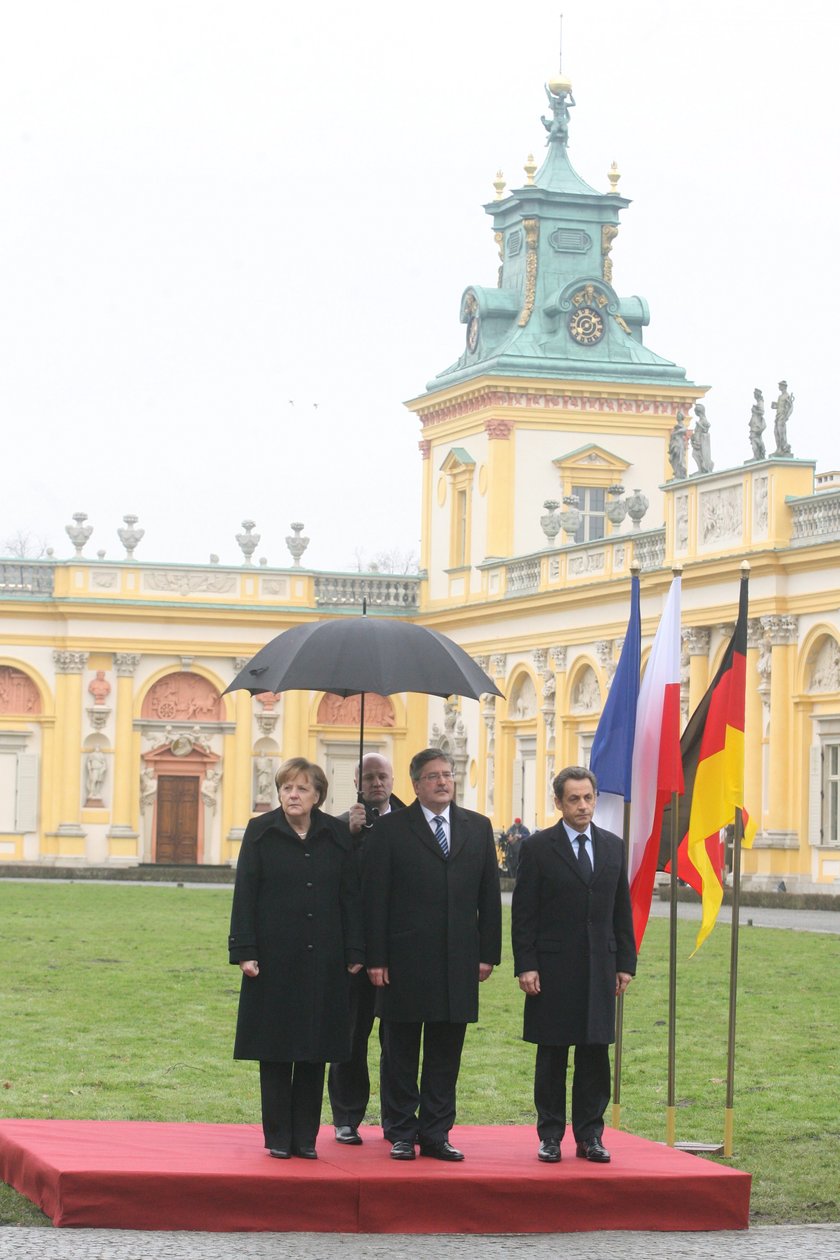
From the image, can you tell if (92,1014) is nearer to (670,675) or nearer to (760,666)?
(670,675)

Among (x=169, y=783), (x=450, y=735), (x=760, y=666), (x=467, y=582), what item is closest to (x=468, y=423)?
(x=467, y=582)

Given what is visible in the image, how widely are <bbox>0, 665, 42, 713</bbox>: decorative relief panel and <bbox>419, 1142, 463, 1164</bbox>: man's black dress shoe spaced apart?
4408 cm

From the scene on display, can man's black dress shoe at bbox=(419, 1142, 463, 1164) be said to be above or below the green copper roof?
below

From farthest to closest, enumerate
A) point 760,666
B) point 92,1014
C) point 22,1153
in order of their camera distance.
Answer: point 760,666 < point 92,1014 < point 22,1153

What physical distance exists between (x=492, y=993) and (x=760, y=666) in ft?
63.4

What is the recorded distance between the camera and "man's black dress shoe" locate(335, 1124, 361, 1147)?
1071 cm

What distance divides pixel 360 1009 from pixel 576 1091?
112 cm

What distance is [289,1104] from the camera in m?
10.3

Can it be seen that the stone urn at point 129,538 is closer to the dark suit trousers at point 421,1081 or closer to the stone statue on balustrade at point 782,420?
the stone statue on balustrade at point 782,420

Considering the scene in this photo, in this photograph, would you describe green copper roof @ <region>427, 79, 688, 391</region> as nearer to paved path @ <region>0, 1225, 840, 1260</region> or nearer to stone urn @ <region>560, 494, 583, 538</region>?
stone urn @ <region>560, 494, 583, 538</region>

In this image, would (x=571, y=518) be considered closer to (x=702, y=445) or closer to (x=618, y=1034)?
(x=702, y=445)

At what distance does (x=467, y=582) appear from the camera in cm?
5300

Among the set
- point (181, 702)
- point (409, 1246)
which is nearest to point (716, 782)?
point (409, 1246)

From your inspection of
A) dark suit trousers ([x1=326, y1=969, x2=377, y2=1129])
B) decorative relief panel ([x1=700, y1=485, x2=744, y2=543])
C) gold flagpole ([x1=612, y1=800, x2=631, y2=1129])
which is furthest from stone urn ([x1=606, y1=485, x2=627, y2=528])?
dark suit trousers ([x1=326, y1=969, x2=377, y2=1129])
